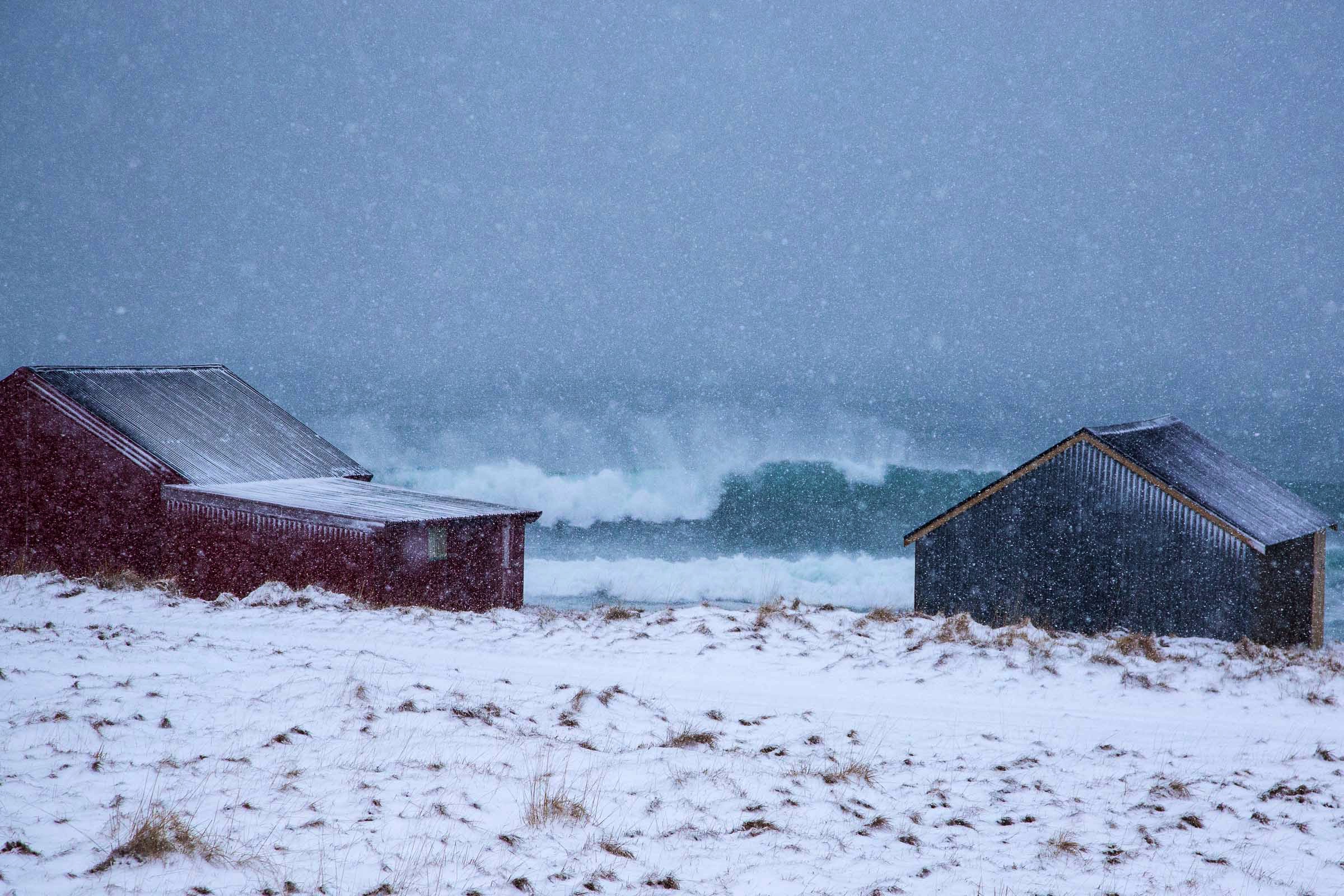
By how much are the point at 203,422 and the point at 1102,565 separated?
1010 inches

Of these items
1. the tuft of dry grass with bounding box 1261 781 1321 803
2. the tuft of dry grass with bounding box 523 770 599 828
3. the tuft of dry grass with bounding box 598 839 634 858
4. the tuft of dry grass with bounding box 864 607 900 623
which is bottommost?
the tuft of dry grass with bounding box 598 839 634 858

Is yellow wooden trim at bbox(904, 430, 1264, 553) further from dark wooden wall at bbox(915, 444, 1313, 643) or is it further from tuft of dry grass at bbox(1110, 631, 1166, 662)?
tuft of dry grass at bbox(1110, 631, 1166, 662)

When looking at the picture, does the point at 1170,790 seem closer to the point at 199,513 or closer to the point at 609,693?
the point at 609,693

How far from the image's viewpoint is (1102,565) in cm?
2459

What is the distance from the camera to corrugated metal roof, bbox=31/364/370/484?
26016 mm

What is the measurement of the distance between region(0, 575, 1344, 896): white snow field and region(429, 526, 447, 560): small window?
28.3 ft

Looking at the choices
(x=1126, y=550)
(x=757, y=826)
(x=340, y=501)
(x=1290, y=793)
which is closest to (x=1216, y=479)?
(x=1126, y=550)

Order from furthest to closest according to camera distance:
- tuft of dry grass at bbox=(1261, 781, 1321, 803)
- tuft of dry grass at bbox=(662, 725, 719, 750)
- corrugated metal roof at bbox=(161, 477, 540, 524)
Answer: corrugated metal roof at bbox=(161, 477, 540, 524)
tuft of dry grass at bbox=(662, 725, 719, 750)
tuft of dry grass at bbox=(1261, 781, 1321, 803)

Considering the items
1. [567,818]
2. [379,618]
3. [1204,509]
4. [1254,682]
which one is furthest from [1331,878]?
[1204,509]

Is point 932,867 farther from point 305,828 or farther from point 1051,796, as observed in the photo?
point 305,828

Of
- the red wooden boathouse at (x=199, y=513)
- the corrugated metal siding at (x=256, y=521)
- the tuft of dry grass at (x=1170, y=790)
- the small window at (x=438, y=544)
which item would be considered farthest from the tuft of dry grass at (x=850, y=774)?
the small window at (x=438, y=544)

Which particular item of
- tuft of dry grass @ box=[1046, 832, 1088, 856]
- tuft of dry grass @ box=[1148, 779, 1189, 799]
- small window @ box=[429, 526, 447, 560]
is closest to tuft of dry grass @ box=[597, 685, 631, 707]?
tuft of dry grass @ box=[1046, 832, 1088, 856]

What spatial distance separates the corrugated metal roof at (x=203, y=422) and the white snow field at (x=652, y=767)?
A: 489 inches

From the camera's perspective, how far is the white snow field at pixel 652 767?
6.45 m
